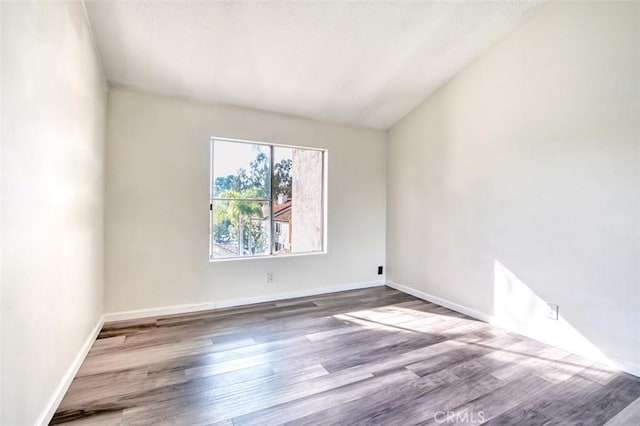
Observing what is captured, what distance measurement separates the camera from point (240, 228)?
3.56 metres

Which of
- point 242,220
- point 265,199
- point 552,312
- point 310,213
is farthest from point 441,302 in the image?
point 242,220

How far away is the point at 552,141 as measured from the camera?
8.29 feet

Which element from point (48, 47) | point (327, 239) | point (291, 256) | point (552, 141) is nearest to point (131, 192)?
point (48, 47)

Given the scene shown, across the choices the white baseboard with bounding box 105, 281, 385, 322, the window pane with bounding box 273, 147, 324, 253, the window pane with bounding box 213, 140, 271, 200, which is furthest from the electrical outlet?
the window pane with bounding box 213, 140, 271, 200

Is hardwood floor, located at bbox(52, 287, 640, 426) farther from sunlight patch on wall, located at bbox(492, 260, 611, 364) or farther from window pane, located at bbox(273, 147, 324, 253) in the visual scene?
window pane, located at bbox(273, 147, 324, 253)

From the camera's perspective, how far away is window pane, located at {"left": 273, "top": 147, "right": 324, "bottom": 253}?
12.5 feet

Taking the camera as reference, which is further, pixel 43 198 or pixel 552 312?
pixel 552 312

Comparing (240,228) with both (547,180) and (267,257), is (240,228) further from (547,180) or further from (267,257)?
(547,180)

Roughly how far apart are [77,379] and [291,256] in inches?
88.6

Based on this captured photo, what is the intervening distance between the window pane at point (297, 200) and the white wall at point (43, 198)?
1.91 metres

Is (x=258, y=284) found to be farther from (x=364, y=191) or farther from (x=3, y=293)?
(x=3, y=293)

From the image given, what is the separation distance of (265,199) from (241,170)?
45 centimetres

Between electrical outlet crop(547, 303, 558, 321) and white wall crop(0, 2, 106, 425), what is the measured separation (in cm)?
344

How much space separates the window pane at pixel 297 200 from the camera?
379 centimetres
